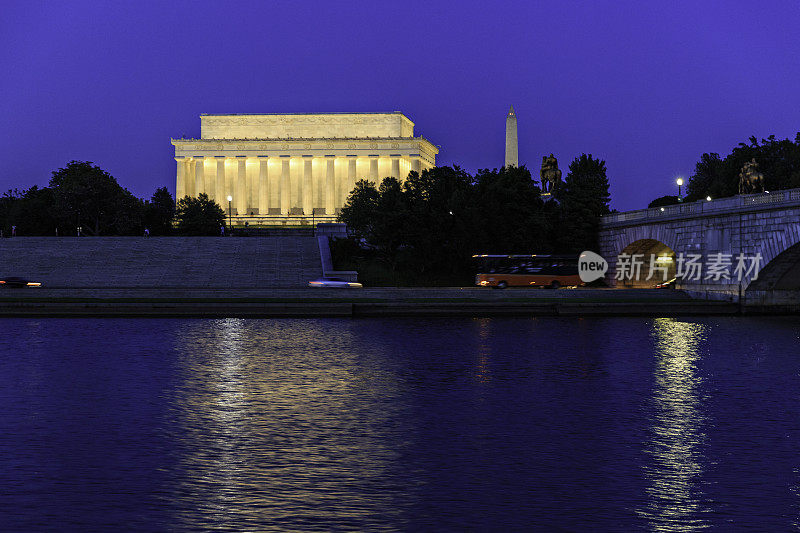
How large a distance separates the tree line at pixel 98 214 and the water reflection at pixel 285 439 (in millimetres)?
A: 65248

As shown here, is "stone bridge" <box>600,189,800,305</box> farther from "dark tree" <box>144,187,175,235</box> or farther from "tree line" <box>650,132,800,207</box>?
"dark tree" <box>144,187,175,235</box>

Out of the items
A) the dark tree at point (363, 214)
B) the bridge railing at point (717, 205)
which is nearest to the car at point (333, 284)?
the dark tree at point (363, 214)

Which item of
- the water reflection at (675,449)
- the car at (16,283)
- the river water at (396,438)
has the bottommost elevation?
the water reflection at (675,449)

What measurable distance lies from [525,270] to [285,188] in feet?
227

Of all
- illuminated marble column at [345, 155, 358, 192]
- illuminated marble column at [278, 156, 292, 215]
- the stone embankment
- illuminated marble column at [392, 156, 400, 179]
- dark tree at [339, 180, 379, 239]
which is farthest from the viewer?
illuminated marble column at [278, 156, 292, 215]

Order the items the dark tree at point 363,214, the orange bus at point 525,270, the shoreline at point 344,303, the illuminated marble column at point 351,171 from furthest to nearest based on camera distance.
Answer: the illuminated marble column at point 351,171 < the dark tree at point 363,214 < the orange bus at point 525,270 < the shoreline at point 344,303

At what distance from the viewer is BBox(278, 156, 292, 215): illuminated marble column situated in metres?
130

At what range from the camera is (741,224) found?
53688mm

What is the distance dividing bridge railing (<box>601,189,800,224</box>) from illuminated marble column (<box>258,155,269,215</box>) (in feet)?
231

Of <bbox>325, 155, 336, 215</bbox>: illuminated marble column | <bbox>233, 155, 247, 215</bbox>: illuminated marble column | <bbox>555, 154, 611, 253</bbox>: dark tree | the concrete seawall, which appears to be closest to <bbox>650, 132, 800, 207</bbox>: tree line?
<bbox>555, 154, 611, 253</bbox>: dark tree

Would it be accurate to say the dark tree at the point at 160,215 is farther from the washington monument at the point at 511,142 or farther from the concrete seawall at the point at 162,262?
the washington monument at the point at 511,142

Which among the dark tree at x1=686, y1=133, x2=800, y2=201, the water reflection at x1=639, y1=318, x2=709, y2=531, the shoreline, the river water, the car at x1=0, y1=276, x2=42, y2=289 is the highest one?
the dark tree at x1=686, y1=133, x2=800, y2=201

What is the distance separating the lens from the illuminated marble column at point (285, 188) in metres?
130

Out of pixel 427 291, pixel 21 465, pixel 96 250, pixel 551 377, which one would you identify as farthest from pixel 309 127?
pixel 21 465
